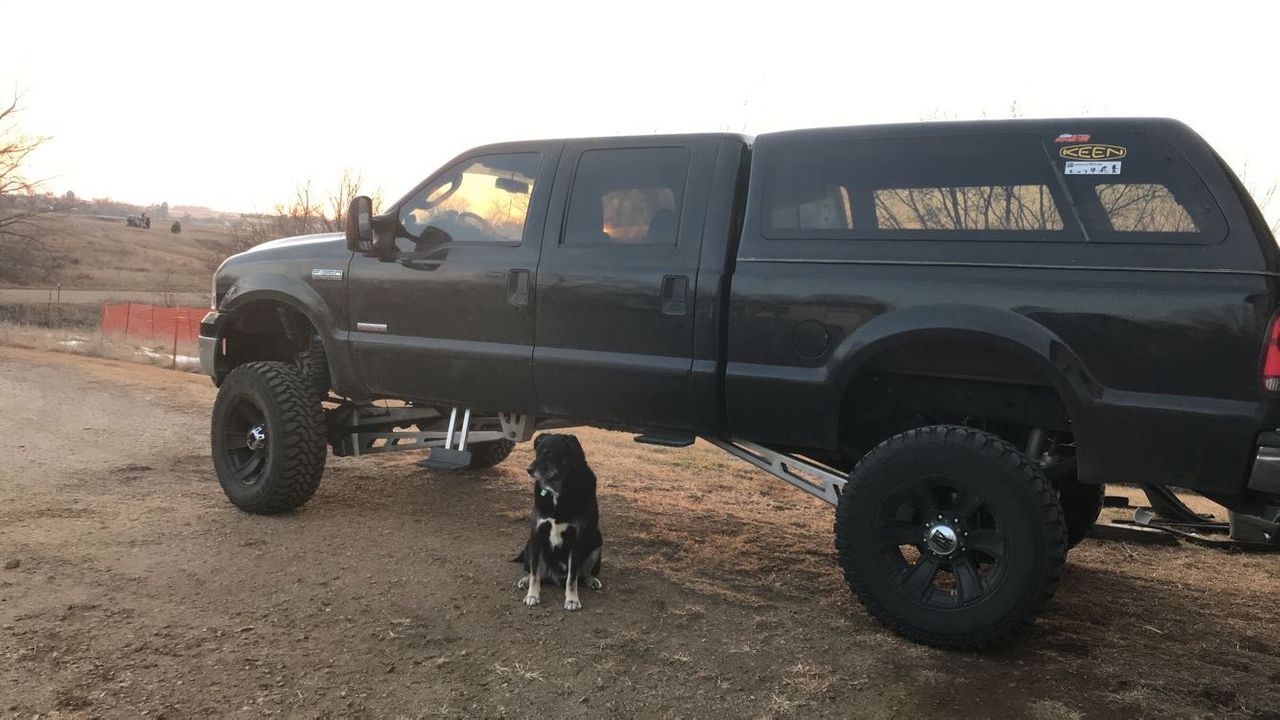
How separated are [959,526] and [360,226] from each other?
3505 mm

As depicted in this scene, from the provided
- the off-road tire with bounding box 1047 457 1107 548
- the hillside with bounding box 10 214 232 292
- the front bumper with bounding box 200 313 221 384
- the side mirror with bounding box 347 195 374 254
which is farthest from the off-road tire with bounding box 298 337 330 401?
the hillside with bounding box 10 214 232 292

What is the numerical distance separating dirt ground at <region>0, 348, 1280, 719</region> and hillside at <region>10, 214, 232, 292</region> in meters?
35.5

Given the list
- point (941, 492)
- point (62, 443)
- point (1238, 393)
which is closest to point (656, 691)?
point (941, 492)

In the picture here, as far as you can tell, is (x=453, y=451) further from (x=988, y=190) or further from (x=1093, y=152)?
(x=1093, y=152)

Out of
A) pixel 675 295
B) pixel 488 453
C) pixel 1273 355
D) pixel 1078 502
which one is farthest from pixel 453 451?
pixel 1273 355

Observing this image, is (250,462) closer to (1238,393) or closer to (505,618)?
(505,618)

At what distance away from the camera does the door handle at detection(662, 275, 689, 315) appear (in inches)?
169

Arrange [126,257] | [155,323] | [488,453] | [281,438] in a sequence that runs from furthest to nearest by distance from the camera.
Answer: [126,257] → [155,323] → [488,453] → [281,438]

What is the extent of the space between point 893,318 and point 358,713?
2.54m

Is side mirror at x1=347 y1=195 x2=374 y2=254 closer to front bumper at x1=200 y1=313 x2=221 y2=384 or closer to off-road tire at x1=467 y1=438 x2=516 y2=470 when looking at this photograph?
front bumper at x1=200 y1=313 x2=221 y2=384

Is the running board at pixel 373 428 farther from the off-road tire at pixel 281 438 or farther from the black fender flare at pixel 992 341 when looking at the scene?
the black fender flare at pixel 992 341

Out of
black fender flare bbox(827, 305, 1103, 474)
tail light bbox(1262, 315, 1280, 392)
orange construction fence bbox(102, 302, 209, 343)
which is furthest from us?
orange construction fence bbox(102, 302, 209, 343)

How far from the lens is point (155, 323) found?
2177 centimetres

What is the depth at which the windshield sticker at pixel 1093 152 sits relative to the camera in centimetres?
353
